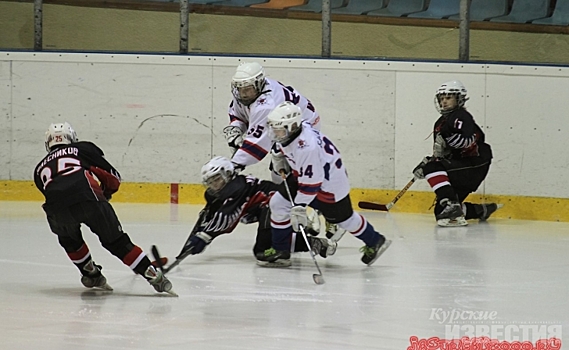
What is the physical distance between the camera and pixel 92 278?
→ 427cm

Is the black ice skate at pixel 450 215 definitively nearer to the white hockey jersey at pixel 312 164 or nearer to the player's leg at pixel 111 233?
the white hockey jersey at pixel 312 164

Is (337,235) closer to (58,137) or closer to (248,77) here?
(248,77)

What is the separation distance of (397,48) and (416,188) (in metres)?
1.20

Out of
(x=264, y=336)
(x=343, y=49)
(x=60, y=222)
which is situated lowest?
(x=264, y=336)

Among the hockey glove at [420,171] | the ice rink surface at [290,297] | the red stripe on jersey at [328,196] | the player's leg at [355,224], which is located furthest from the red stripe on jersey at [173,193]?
the red stripe on jersey at [328,196]

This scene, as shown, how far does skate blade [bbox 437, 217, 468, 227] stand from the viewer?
270 inches

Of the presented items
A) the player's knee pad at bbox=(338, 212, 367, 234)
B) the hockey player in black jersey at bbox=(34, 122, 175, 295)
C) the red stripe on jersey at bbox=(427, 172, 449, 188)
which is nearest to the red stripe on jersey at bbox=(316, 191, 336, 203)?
the player's knee pad at bbox=(338, 212, 367, 234)

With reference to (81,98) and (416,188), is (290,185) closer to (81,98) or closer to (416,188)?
(416,188)

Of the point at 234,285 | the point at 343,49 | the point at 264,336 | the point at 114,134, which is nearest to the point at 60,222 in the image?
the point at 234,285

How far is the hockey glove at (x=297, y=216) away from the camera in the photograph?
4707 millimetres

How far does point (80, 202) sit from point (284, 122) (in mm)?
1059

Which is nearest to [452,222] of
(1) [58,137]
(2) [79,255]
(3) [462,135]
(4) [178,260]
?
(3) [462,135]

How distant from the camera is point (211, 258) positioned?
17.6 ft

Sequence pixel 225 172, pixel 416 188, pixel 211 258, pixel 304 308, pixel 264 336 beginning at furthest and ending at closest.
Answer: pixel 416 188 → pixel 211 258 → pixel 225 172 → pixel 304 308 → pixel 264 336
